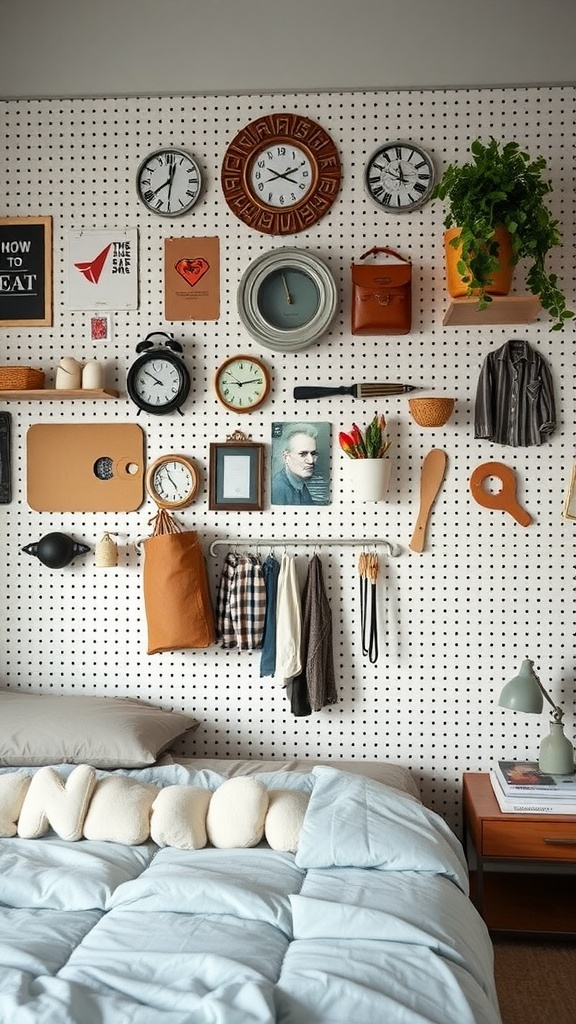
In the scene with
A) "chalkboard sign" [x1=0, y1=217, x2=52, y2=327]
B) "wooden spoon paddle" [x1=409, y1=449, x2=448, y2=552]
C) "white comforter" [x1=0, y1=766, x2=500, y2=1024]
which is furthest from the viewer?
"chalkboard sign" [x1=0, y1=217, x2=52, y2=327]

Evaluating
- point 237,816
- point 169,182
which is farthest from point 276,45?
point 237,816

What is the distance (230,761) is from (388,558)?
2.61 feet

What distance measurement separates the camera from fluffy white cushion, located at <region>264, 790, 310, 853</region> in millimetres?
2248

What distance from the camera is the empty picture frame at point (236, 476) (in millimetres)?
3080

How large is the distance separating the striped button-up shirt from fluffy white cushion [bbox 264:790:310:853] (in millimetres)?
1275

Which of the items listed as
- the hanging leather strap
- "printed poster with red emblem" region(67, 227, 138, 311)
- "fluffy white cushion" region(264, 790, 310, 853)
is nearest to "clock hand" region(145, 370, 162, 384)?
"printed poster with red emblem" region(67, 227, 138, 311)

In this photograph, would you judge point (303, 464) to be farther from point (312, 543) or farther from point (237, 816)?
point (237, 816)

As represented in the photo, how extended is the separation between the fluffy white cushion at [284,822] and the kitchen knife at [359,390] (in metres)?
1.27

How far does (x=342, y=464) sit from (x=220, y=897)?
1497 mm

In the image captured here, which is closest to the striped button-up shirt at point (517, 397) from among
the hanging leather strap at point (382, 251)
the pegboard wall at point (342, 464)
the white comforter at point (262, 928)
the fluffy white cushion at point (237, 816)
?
the pegboard wall at point (342, 464)

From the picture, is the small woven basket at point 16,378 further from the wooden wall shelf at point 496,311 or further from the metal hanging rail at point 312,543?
the wooden wall shelf at point 496,311

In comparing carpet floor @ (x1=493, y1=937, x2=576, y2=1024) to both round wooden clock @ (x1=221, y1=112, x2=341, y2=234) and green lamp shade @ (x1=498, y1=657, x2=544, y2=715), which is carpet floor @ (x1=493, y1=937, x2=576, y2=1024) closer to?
green lamp shade @ (x1=498, y1=657, x2=544, y2=715)

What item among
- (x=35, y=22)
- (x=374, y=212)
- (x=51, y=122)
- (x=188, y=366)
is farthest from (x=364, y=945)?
(x=35, y=22)

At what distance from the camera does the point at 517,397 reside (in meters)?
2.98
